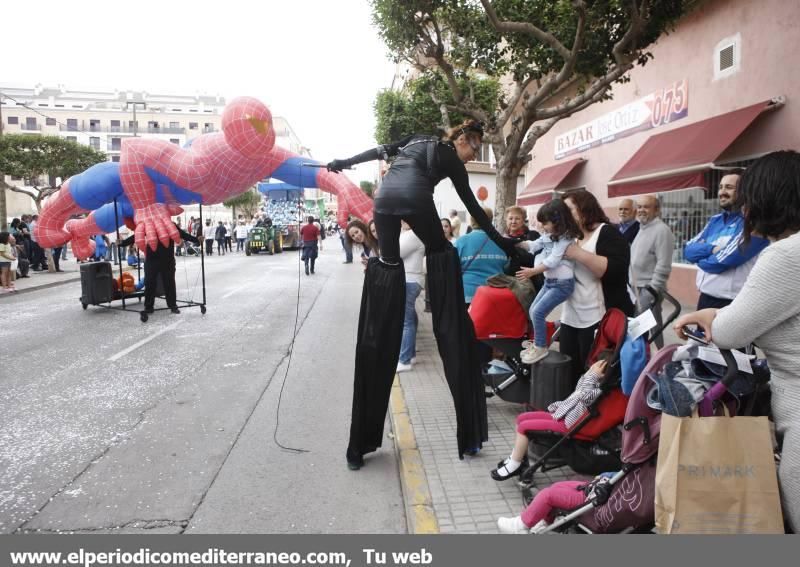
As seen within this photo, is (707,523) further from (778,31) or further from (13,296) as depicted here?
(13,296)

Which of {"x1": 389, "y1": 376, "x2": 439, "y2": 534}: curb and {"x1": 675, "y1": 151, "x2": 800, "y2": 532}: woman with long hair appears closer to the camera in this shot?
{"x1": 675, "y1": 151, "x2": 800, "y2": 532}: woman with long hair

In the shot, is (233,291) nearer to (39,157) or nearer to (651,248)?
(651,248)

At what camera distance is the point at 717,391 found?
6.64ft

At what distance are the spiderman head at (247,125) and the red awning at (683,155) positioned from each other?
6.82 m

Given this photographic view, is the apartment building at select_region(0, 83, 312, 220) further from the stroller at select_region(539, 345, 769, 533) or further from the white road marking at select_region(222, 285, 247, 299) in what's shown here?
the stroller at select_region(539, 345, 769, 533)

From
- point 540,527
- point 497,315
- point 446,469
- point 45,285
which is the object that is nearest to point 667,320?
point 540,527

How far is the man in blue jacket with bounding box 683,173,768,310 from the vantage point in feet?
14.7

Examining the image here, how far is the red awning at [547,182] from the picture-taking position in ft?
57.2

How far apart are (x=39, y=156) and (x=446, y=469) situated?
38.9m

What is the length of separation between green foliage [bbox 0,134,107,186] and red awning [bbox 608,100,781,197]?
33.8 m

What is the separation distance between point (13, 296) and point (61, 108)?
84.9 metres

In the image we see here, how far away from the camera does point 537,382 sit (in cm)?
405

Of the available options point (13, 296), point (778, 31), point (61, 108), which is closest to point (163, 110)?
point (61, 108)

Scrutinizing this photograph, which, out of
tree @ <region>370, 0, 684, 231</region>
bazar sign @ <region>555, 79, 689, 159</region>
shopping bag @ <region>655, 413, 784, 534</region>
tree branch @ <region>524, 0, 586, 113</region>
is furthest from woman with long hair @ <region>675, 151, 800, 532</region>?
bazar sign @ <region>555, 79, 689, 159</region>
